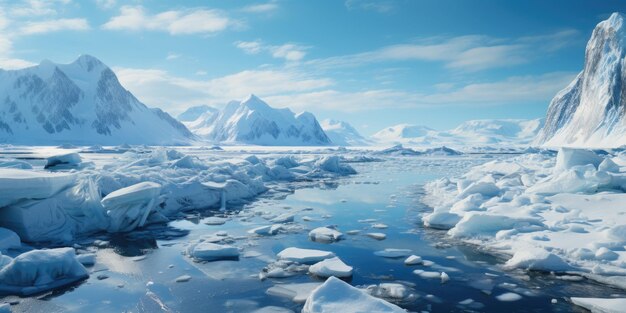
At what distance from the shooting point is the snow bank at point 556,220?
A: 694 centimetres

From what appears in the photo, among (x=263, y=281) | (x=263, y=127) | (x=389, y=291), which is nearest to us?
(x=389, y=291)

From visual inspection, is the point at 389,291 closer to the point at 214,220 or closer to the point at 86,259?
the point at 86,259

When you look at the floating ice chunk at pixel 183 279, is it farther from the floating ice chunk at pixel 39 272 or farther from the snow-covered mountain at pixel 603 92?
the snow-covered mountain at pixel 603 92

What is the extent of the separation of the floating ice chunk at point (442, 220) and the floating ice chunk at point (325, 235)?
103 inches

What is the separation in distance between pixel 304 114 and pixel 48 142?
4009 inches

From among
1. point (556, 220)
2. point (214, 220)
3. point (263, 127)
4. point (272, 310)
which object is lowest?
point (214, 220)

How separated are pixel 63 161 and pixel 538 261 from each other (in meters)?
22.6

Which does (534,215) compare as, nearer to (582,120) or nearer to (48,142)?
(582,120)

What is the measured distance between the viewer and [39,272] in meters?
6.38

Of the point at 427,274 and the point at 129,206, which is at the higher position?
the point at 129,206

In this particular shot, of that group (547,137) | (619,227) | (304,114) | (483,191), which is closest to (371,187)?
(483,191)

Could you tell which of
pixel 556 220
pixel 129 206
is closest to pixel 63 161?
Answer: pixel 129 206

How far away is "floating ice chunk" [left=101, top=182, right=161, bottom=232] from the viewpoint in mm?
10156

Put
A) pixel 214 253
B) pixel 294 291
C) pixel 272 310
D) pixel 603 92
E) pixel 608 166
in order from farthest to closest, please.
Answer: pixel 603 92 < pixel 608 166 < pixel 214 253 < pixel 294 291 < pixel 272 310
